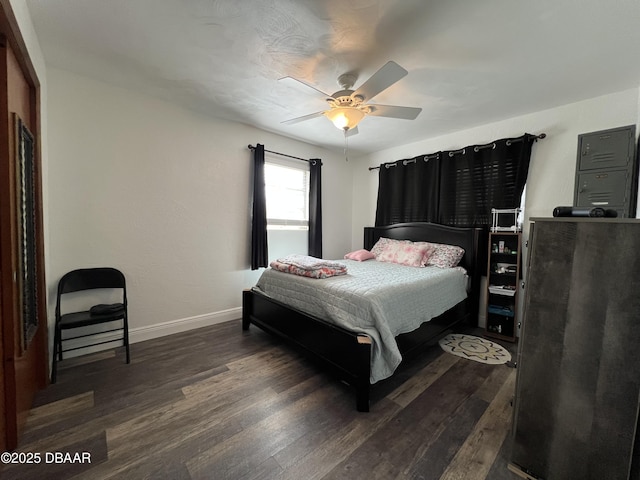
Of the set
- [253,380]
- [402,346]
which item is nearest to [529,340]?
[402,346]

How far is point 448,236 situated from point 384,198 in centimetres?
118

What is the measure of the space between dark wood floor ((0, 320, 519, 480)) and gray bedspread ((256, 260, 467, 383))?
36 cm

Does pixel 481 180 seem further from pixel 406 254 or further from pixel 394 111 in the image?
pixel 394 111

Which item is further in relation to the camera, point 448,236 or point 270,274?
point 448,236

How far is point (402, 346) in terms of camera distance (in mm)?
1991

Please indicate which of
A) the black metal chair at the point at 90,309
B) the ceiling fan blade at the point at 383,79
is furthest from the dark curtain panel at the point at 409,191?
the black metal chair at the point at 90,309

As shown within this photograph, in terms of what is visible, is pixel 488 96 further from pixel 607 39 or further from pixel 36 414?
pixel 36 414

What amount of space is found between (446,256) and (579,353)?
203 cm

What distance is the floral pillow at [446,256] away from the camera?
304 centimetres

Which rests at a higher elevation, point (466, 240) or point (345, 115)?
point (345, 115)

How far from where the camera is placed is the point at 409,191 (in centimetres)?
379

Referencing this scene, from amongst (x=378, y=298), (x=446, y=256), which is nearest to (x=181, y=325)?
(x=378, y=298)

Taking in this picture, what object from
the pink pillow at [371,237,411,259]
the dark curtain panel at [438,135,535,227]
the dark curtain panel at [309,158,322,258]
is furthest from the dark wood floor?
the dark curtain panel at [309,158,322,258]

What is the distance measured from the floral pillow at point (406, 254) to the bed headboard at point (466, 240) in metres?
0.27
